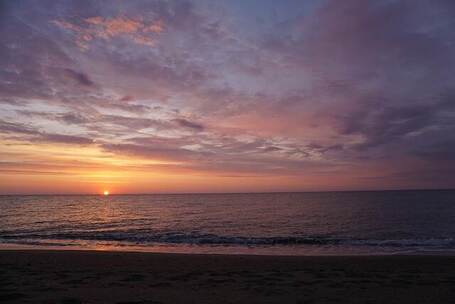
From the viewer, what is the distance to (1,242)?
30.7 m

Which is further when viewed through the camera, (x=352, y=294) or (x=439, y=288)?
(x=439, y=288)

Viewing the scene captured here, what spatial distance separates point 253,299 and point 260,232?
2822cm

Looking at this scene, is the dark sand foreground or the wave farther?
the wave

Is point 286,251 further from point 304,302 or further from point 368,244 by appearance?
point 304,302

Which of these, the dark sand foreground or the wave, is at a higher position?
the dark sand foreground

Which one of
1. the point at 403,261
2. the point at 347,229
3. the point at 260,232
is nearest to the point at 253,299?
the point at 403,261

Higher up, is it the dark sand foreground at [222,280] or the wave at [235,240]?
the dark sand foreground at [222,280]

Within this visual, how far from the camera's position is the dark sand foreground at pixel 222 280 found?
10.9 meters

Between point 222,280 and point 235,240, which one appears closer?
point 222,280

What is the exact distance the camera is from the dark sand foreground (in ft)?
35.8

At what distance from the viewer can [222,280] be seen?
1355cm

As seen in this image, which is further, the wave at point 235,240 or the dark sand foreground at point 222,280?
the wave at point 235,240

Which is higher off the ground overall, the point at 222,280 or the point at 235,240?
the point at 222,280

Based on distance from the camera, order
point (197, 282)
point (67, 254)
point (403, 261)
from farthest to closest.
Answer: point (67, 254) < point (403, 261) < point (197, 282)
